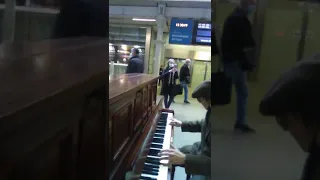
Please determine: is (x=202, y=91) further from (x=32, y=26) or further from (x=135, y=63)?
(x=135, y=63)

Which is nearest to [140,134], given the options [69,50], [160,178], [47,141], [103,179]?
[160,178]

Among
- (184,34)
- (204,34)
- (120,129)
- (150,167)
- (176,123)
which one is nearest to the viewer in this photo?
(204,34)

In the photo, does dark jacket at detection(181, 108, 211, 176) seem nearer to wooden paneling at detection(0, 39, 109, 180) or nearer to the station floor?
the station floor

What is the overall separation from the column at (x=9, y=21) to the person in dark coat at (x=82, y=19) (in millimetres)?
90

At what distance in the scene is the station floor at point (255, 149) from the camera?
446 mm

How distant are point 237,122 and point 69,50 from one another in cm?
33

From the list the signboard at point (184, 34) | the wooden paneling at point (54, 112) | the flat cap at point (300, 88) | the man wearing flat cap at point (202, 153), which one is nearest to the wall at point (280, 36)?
the flat cap at point (300, 88)

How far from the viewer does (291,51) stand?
1.36ft

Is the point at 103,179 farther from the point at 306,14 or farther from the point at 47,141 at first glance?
the point at 306,14

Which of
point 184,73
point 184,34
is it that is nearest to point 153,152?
point 184,73

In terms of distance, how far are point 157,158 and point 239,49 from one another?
71cm

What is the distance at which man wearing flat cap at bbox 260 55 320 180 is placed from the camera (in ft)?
1.36

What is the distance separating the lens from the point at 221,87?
0.46m

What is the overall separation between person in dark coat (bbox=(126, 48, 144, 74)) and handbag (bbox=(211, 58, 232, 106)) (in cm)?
52
